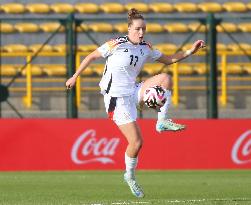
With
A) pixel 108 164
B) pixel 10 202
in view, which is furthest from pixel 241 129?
pixel 10 202


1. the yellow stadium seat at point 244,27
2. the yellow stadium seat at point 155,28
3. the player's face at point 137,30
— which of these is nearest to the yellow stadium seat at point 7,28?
the yellow stadium seat at point 155,28

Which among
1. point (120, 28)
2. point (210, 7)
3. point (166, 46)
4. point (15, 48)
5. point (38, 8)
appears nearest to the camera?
point (15, 48)

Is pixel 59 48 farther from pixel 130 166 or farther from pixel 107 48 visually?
pixel 130 166

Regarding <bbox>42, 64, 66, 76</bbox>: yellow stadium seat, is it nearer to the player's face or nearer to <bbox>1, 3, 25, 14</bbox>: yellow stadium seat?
<bbox>1, 3, 25, 14</bbox>: yellow stadium seat

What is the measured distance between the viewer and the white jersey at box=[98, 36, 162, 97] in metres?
11.8

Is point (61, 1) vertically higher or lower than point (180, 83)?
higher

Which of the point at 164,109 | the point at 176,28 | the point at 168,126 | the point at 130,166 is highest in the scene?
the point at 176,28

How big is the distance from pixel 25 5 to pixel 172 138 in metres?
8.77

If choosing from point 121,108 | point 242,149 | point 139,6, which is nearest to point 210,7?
point 139,6

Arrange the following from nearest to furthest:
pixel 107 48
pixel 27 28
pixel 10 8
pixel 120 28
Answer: pixel 107 48 < pixel 27 28 < pixel 120 28 < pixel 10 8

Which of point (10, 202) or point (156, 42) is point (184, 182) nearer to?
point (10, 202)

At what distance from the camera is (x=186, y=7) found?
2608 centimetres

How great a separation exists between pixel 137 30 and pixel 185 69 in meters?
11.4

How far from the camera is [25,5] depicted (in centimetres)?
2606
